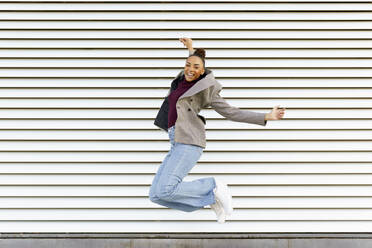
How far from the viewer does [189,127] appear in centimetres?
397

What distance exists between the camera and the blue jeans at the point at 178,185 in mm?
3912

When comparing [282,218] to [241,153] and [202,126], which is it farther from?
[202,126]

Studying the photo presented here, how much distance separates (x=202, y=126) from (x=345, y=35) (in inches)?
75.1

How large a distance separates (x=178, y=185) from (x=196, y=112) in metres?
0.66

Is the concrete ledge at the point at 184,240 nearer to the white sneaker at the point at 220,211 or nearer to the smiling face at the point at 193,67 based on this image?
the white sneaker at the point at 220,211

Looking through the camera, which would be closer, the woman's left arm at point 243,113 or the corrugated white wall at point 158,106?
the woman's left arm at point 243,113

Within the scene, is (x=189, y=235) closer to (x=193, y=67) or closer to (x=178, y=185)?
(x=178, y=185)

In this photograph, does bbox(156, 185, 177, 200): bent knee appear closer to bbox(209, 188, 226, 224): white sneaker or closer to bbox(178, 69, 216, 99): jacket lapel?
bbox(209, 188, 226, 224): white sneaker

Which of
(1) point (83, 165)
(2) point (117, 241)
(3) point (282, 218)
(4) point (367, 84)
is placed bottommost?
(2) point (117, 241)

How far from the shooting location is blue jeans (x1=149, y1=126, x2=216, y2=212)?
12.8ft
